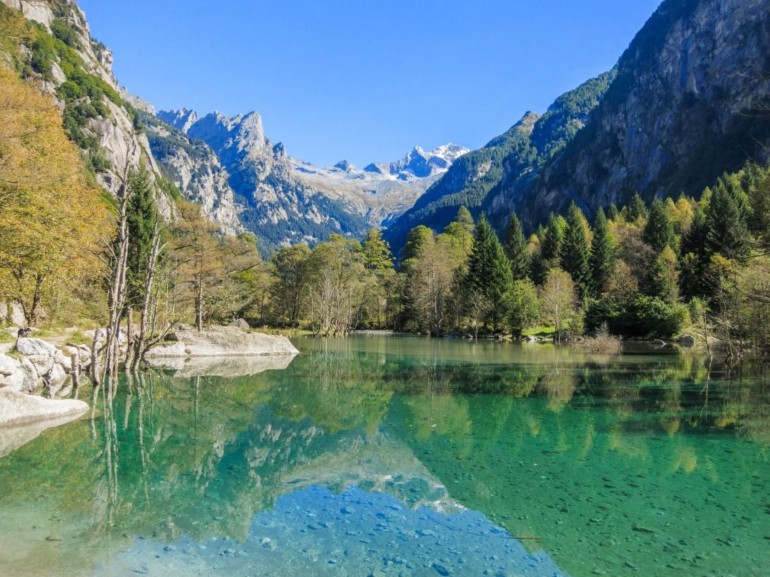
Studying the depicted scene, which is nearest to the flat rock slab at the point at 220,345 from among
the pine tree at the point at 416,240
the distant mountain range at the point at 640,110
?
the pine tree at the point at 416,240

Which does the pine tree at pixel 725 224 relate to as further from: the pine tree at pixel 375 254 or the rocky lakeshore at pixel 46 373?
the rocky lakeshore at pixel 46 373

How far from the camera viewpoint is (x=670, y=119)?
132 m

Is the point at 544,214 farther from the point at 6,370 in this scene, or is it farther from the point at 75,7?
the point at 6,370

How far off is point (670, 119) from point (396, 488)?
5941 inches

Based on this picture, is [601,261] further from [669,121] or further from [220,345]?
[669,121]

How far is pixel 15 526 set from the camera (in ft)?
22.6

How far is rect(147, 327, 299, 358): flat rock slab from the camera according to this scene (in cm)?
3272

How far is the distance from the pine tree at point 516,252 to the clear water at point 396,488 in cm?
5809

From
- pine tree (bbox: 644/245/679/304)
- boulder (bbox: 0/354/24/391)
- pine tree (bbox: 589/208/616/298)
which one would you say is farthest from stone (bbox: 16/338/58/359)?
pine tree (bbox: 589/208/616/298)

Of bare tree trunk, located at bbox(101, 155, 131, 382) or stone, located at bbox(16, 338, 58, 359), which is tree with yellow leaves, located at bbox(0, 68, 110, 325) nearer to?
bare tree trunk, located at bbox(101, 155, 131, 382)

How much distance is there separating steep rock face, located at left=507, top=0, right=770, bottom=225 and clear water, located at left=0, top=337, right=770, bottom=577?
325 ft

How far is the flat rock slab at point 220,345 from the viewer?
107 ft

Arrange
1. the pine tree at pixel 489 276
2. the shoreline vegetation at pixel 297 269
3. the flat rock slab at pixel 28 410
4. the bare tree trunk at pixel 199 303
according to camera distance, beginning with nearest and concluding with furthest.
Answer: the flat rock slab at pixel 28 410 → the shoreline vegetation at pixel 297 269 → the bare tree trunk at pixel 199 303 → the pine tree at pixel 489 276

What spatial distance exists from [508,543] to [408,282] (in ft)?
218
